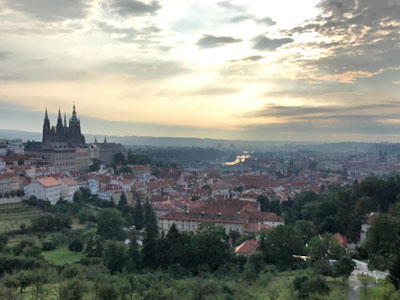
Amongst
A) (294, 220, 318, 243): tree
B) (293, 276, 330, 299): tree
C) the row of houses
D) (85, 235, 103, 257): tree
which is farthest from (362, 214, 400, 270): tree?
the row of houses

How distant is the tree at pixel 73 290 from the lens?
22.6m

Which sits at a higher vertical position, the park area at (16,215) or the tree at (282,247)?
the tree at (282,247)

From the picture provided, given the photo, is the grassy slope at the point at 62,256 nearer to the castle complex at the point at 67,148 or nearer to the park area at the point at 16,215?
the park area at the point at 16,215

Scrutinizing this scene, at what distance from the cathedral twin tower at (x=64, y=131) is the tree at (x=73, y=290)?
83274 millimetres

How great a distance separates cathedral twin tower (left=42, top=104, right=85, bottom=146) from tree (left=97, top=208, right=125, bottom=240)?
181 ft

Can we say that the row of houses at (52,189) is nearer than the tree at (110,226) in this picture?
No

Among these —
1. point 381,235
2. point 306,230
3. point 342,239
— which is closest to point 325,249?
point 381,235

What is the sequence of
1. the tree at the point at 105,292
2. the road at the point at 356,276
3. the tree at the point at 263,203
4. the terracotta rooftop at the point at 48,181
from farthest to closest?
the tree at the point at 263,203 → the terracotta rooftop at the point at 48,181 → the road at the point at 356,276 → the tree at the point at 105,292

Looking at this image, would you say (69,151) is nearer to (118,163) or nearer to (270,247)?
(118,163)

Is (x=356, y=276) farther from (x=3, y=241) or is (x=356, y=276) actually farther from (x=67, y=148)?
(x=67, y=148)

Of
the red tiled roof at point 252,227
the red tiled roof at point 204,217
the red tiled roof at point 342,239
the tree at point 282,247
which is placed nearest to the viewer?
the tree at point 282,247

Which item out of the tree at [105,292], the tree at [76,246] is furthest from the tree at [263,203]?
the tree at [105,292]

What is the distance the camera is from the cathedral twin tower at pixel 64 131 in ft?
350

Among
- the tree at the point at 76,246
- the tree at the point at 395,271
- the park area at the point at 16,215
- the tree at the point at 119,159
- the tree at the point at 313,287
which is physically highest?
the tree at the point at 119,159
